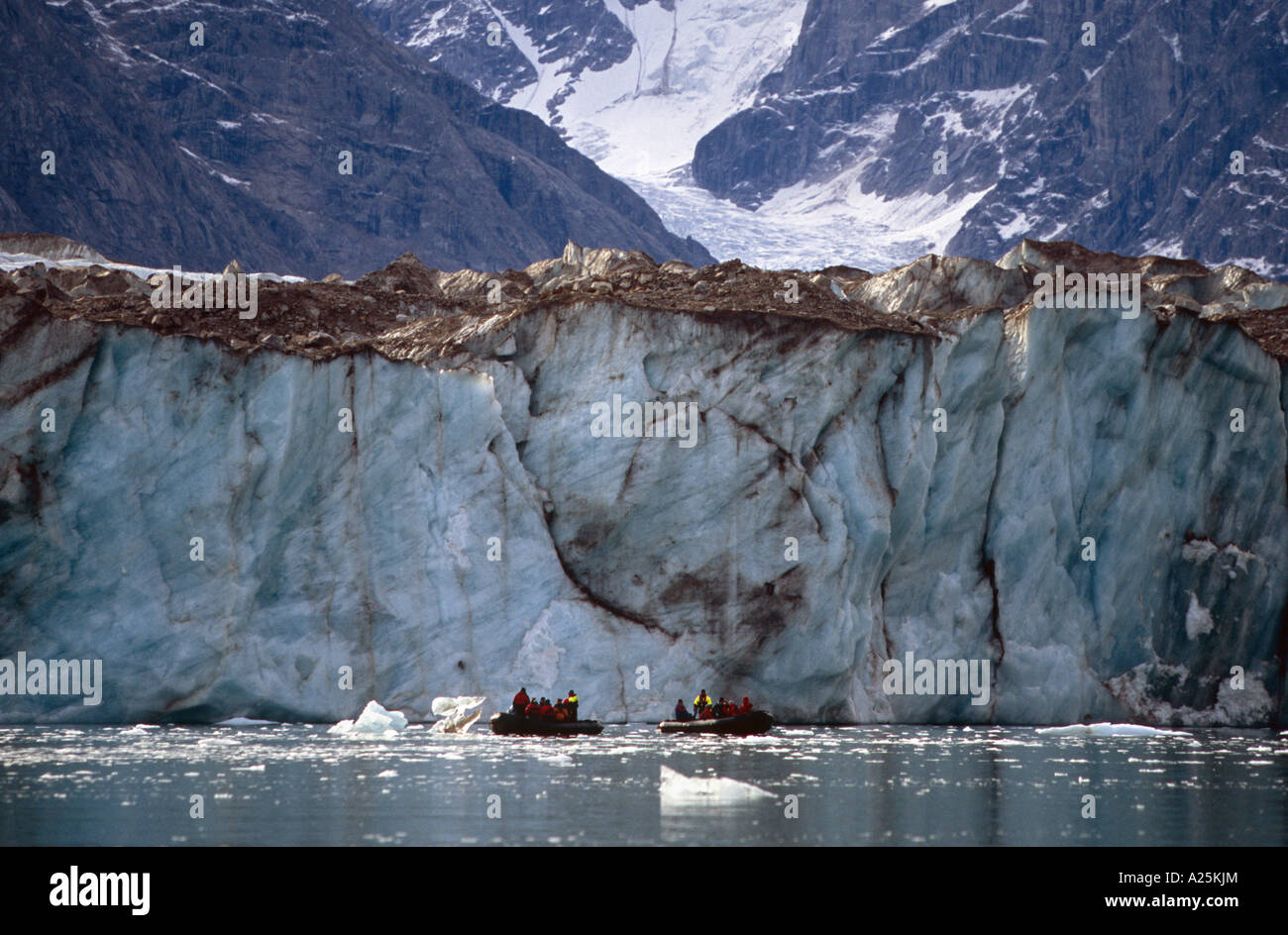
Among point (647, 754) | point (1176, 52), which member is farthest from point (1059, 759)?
point (1176, 52)

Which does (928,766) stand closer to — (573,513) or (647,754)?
(647,754)

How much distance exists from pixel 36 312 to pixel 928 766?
2003 centimetres

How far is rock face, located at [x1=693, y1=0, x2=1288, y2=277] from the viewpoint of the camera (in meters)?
164

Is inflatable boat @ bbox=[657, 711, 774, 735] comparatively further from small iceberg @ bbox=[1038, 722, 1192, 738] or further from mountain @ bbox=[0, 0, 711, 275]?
mountain @ bbox=[0, 0, 711, 275]

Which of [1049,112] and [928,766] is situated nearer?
[928,766]

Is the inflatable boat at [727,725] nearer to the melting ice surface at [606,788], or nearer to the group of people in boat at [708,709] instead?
the group of people in boat at [708,709]

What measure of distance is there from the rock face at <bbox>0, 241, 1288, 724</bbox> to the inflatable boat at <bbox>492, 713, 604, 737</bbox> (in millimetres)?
2224

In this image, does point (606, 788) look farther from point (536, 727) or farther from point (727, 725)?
point (727, 725)

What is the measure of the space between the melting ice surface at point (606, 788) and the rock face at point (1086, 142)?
130 meters

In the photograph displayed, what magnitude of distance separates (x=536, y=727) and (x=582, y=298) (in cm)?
1061

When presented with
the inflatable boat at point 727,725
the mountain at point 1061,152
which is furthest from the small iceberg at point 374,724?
the mountain at point 1061,152

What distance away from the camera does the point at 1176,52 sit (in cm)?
17912

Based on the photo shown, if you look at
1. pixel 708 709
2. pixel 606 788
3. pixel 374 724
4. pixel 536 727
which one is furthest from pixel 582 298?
pixel 606 788
